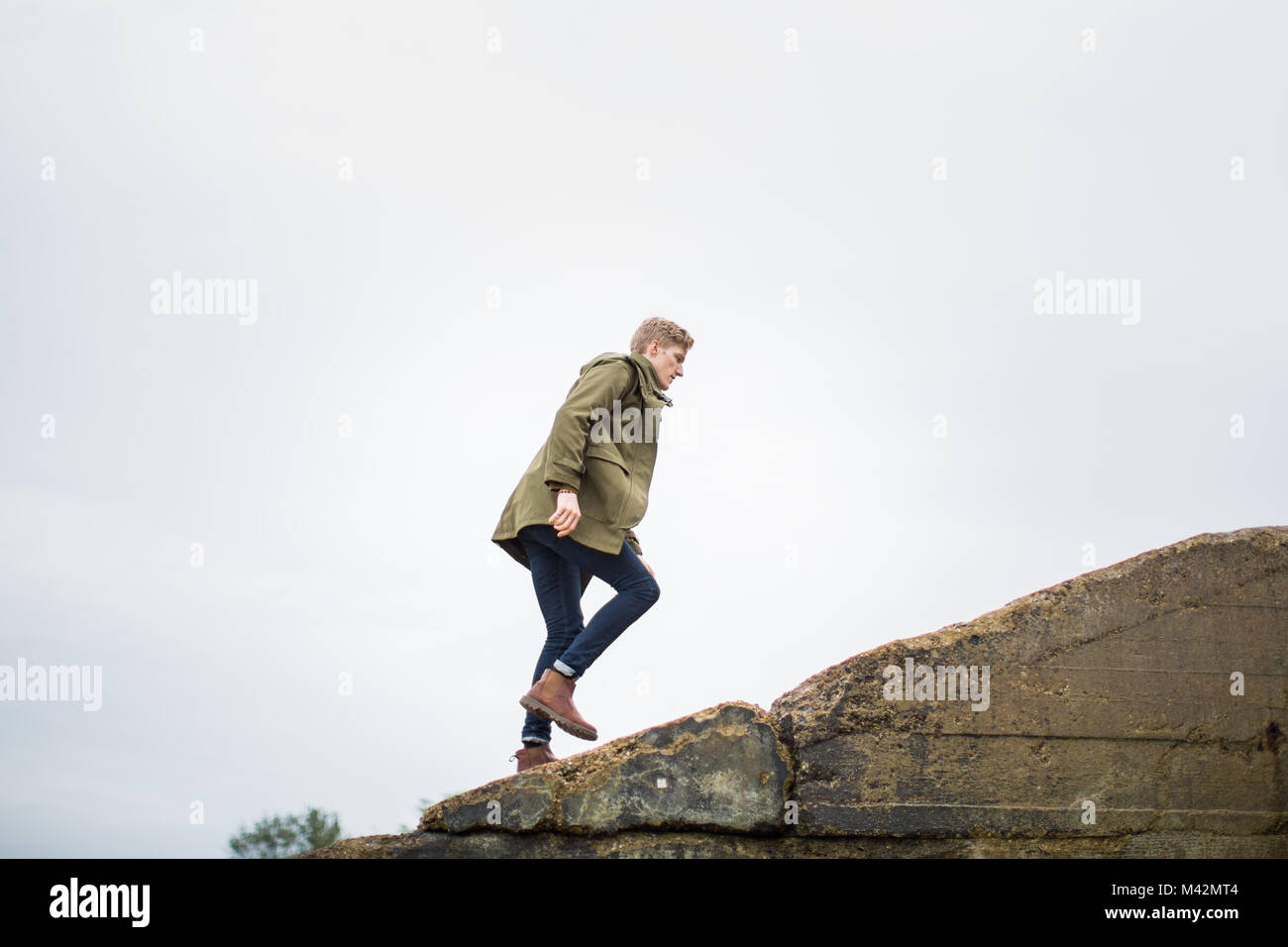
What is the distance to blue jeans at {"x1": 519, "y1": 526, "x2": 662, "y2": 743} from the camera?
4922mm

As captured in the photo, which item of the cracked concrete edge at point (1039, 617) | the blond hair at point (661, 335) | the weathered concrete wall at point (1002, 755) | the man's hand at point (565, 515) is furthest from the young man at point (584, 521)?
the cracked concrete edge at point (1039, 617)

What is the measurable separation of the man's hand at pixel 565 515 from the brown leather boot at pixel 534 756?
3.14 feet

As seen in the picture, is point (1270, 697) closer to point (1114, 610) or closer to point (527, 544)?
point (1114, 610)

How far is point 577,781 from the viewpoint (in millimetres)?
4832

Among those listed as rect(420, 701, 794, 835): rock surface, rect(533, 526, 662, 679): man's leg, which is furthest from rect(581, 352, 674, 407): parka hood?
rect(420, 701, 794, 835): rock surface

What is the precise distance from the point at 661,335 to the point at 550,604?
130 centimetres

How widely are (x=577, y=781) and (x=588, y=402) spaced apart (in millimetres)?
1570

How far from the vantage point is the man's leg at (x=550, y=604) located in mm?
5051

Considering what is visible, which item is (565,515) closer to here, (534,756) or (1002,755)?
(534,756)

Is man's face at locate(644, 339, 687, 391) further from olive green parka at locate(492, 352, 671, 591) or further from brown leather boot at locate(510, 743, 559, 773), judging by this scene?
brown leather boot at locate(510, 743, 559, 773)

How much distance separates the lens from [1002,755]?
5.10 m

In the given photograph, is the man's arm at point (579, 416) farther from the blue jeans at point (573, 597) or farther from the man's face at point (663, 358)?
the blue jeans at point (573, 597)
